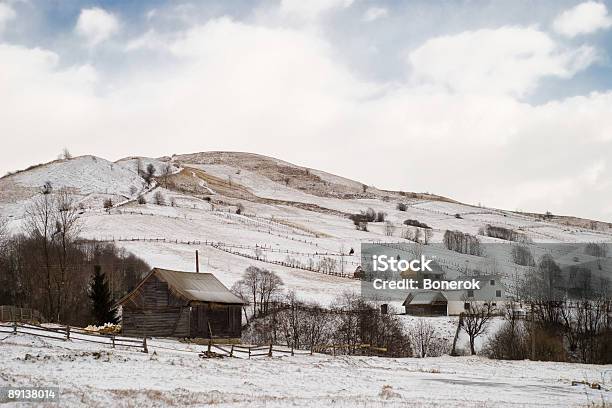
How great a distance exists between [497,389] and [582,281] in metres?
68.1

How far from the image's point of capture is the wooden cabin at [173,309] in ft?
165

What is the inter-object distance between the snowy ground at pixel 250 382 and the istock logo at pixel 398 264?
214 ft

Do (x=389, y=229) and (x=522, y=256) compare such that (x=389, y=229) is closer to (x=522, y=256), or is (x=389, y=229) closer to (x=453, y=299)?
(x=522, y=256)

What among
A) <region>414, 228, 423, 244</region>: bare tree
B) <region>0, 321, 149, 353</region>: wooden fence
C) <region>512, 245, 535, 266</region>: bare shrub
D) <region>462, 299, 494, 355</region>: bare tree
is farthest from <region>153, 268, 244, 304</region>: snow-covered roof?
<region>414, 228, 423, 244</region>: bare tree

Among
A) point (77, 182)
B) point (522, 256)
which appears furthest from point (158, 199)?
point (522, 256)

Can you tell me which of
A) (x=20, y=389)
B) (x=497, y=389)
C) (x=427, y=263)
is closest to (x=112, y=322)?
(x=497, y=389)

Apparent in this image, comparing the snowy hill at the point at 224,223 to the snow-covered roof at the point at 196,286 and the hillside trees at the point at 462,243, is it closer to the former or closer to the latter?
the hillside trees at the point at 462,243

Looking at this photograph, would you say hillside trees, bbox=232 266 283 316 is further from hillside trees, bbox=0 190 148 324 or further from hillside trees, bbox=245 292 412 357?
hillside trees, bbox=0 190 148 324

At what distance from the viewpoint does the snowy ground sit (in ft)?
62.3

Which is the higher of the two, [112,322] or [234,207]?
[234,207]

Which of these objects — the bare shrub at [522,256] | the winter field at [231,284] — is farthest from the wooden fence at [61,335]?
the bare shrub at [522,256]

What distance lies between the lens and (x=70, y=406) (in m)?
15.8

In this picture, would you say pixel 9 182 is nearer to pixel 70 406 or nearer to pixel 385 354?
pixel 385 354

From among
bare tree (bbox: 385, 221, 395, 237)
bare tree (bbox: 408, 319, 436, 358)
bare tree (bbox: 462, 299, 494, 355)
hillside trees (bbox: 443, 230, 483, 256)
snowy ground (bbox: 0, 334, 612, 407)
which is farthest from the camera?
bare tree (bbox: 385, 221, 395, 237)
